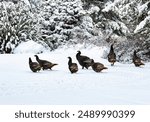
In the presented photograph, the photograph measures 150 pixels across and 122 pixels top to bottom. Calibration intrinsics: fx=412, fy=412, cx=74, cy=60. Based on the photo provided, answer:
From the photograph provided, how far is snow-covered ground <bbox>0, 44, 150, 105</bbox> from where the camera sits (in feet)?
24.0

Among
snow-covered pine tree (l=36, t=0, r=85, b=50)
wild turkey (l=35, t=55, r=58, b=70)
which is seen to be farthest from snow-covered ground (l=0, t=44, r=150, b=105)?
snow-covered pine tree (l=36, t=0, r=85, b=50)

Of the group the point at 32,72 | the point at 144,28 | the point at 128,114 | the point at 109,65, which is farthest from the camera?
the point at 144,28

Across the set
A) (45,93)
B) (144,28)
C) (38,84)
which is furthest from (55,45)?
(45,93)

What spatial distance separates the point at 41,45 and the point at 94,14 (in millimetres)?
5613

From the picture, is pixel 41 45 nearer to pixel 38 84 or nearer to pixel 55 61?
pixel 55 61

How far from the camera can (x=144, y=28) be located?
17.0 meters

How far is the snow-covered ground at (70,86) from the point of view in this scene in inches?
287

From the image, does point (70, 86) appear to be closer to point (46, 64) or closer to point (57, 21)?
point (46, 64)

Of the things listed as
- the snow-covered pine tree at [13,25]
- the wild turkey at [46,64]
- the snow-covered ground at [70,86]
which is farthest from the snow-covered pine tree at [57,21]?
the wild turkey at [46,64]

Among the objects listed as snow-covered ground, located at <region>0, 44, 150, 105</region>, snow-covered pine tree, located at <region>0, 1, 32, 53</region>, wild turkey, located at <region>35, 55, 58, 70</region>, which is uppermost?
snow-covered pine tree, located at <region>0, 1, 32, 53</region>

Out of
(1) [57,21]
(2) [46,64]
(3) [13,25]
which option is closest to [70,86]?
(2) [46,64]

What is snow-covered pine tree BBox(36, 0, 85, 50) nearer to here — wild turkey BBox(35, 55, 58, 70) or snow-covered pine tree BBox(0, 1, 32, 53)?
snow-covered pine tree BBox(0, 1, 32, 53)

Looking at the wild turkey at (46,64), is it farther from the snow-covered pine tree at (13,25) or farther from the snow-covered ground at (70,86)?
the snow-covered pine tree at (13,25)

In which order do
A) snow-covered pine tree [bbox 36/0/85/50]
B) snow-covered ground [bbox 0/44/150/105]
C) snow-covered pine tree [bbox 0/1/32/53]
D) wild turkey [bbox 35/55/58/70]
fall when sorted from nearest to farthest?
snow-covered ground [bbox 0/44/150/105] < wild turkey [bbox 35/55/58/70] < snow-covered pine tree [bbox 0/1/32/53] < snow-covered pine tree [bbox 36/0/85/50]
